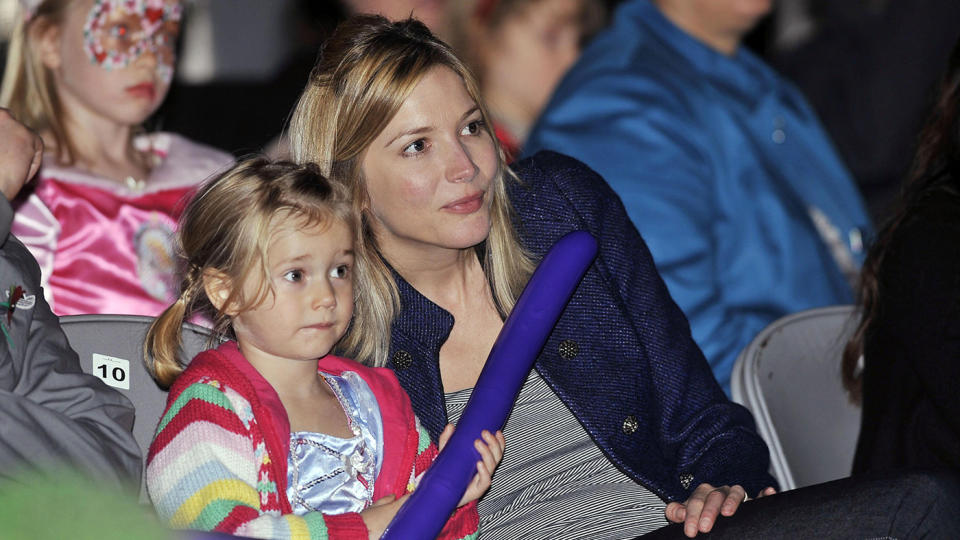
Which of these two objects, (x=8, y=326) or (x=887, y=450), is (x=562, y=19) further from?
(x=8, y=326)

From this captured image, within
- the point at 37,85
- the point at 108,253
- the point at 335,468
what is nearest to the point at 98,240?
the point at 108,253

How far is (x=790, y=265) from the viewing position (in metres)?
2.12

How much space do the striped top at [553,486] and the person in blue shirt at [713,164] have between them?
51 cm

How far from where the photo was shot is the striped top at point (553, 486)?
4.52 feet

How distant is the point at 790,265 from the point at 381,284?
3.19 ft

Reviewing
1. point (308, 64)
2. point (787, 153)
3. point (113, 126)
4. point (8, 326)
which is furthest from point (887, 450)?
point (308, 64)

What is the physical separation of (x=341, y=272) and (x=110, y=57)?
748 mm

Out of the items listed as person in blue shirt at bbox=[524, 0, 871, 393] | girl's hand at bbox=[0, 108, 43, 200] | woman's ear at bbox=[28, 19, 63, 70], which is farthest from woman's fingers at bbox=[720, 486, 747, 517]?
woman's ear at bbox=[28, 19, 63, 70]

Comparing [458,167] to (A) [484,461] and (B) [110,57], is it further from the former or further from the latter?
(B) [110,57]

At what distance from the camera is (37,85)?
1800 millimetres

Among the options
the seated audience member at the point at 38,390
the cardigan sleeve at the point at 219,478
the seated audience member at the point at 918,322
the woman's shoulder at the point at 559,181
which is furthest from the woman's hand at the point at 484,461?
the seated audience member at the point at 918,322

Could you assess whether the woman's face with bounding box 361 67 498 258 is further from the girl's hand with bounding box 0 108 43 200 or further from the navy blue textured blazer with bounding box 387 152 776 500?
the girl's hand with bounding box 0 108 43 200

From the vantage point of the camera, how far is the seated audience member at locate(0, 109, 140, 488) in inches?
44.4

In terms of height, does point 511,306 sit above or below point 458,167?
below
